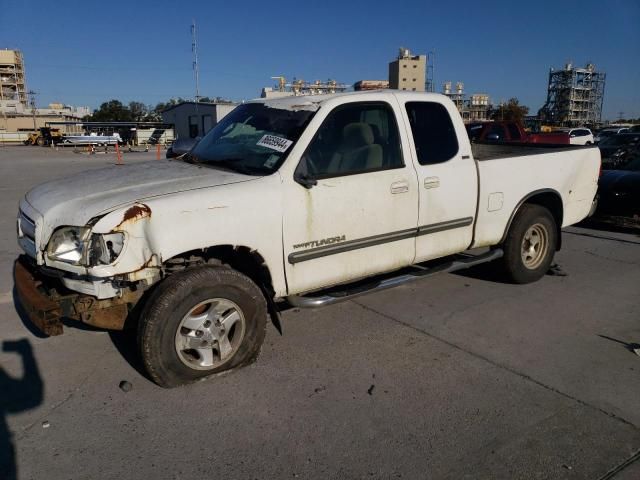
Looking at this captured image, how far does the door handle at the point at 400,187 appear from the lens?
405cm

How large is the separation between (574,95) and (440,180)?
136 metres

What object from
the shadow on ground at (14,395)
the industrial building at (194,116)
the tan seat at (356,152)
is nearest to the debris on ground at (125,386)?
the shadow on ground at (14,395)

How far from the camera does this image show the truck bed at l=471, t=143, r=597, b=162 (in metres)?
5.71

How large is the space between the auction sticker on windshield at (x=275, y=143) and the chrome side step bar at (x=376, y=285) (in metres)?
1.09

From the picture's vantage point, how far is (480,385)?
3424mm

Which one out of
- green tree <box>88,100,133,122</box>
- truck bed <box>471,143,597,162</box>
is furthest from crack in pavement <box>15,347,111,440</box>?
green tree <box>88,100,133,122</box>

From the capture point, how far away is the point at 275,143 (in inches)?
151

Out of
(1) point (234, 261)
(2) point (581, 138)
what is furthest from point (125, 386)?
(2) point (581, 138)

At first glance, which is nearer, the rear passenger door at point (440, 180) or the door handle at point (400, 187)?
the door handle at point (400, 187)

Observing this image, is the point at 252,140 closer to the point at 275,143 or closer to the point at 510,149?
the point at 275,143

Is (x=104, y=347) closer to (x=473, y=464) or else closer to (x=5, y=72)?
(x=473, y=464)

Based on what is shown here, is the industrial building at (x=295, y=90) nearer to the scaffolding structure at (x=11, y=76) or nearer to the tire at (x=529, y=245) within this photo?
the tire at (x=529, y=245)

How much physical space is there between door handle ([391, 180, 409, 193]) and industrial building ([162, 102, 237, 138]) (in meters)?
43.1

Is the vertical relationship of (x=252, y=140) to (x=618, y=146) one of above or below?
above
